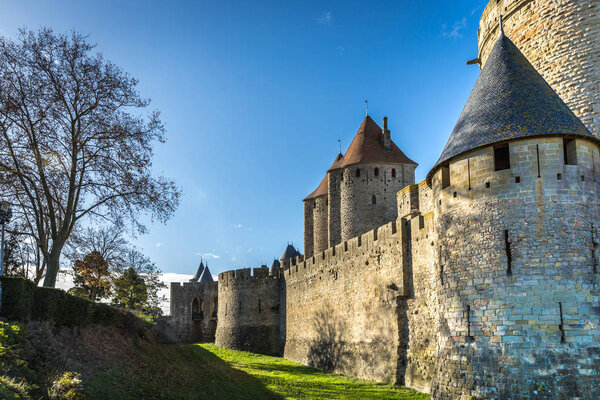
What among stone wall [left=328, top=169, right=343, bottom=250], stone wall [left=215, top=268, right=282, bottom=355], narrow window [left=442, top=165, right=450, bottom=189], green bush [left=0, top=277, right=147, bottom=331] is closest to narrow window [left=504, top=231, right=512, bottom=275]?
narrow window [left=442, top=165, right=450, bottom=189]

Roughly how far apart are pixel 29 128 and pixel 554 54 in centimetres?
1420

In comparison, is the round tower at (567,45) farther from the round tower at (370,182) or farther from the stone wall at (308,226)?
the stone wall at (308,226)

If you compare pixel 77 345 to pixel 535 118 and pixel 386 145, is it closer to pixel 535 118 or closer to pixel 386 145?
pixel 535 118

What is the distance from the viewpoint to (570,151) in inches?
410

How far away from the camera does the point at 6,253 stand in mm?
23312

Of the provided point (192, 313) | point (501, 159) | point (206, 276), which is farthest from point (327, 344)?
point (206, 276)

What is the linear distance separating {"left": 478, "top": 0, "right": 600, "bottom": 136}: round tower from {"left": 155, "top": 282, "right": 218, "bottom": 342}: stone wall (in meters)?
37.0

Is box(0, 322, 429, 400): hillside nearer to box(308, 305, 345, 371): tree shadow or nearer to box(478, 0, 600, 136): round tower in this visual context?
box(308, 305, 345, 371): tree shadow

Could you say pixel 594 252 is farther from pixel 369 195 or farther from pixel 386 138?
pixel 386 138

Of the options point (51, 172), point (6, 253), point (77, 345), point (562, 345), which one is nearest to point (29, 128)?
point (51, 172)

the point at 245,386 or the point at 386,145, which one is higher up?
the point at 386,145

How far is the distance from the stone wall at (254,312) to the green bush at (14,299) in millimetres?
22176

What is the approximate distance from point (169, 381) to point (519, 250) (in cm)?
810

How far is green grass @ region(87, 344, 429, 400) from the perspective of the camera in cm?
1035
